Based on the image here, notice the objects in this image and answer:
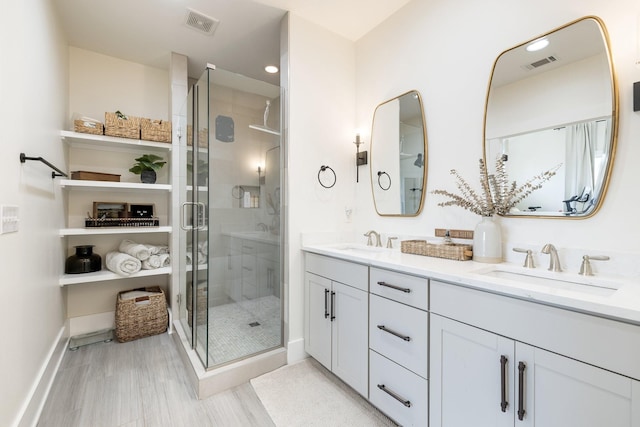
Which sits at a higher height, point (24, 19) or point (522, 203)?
point (24, 19)

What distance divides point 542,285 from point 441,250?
552 mm

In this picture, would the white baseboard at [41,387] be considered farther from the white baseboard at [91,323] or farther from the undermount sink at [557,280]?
the undermount sink at [557,280]

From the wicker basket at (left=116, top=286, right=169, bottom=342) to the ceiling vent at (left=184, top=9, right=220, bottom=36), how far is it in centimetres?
244

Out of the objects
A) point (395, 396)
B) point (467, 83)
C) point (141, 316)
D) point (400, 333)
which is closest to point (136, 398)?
point (141, 316)

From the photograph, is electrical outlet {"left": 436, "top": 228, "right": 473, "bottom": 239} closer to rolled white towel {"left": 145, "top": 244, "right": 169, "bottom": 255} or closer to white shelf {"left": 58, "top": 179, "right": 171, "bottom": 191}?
white shelf {"left": 58, "top": 179, "right": 171, "bottom": 191}

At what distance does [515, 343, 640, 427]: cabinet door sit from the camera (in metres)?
0.83

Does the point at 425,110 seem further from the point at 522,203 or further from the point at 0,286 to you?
the point at 0,286

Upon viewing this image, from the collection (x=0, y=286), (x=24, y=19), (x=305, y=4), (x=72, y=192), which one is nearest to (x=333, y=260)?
(x=0, y=286)

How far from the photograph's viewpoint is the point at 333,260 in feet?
6.42

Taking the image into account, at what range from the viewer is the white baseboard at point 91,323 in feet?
8.81

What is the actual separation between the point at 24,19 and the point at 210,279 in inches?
69.0

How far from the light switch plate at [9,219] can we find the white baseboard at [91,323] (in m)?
1.87

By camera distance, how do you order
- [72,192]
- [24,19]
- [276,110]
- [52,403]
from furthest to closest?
[72,192]
[276,110]
[52,403]
[24,19]

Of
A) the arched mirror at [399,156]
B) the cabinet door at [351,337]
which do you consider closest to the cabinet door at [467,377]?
the cabinet door at [351,337]
